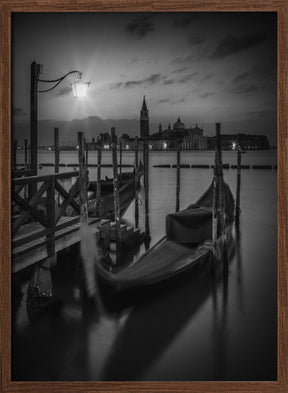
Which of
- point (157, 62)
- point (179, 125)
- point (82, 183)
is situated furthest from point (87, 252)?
point (157, 62)

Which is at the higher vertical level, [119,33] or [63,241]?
[119,33]

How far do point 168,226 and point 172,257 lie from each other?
0.73m

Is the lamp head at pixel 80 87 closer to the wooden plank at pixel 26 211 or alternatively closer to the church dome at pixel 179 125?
the wooden plank at pixel 26 211

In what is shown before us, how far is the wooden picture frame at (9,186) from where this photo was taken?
1.97 m

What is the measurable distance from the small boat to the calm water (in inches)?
7.6

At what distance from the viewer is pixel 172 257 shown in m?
3.11

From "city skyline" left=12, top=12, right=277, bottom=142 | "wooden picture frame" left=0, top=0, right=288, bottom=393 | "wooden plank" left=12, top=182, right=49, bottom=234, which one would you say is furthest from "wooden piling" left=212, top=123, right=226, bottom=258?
"wooden plank" left=12, top=182, right=49, bottom=234

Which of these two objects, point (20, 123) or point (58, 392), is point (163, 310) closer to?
point (58, 392)

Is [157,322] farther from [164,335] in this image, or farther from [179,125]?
[179,125]

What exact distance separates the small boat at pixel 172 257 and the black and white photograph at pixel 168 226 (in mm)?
15

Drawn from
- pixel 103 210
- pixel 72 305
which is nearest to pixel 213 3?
pixel 72 305

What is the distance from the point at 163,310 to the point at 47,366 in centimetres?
104

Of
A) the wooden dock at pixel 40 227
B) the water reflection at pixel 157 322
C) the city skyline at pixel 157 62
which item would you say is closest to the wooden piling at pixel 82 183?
the wooden dock at pixel 40 227

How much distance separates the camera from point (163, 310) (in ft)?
9.77
